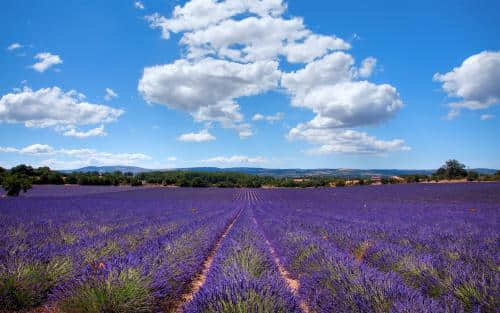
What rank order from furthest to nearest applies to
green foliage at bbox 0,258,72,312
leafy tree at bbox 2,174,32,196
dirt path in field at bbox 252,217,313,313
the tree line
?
the tree line, leafy tree at bbox 2,174,32,196, dirt path in field at bbox 252,217,313,313, green foliage at bbox 0,258,72,312

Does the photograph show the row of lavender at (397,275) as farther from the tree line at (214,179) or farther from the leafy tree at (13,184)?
the tree line at (214,179)

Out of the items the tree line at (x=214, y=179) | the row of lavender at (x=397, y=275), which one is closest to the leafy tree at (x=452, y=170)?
the tree line at (x=214, y=179)

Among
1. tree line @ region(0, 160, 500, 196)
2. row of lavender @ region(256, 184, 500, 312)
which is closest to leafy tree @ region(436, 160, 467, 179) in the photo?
tree line @ region(0, 160, 500, 196)

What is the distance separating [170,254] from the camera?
4.50m

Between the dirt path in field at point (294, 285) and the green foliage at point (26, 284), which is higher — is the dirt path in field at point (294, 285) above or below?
below

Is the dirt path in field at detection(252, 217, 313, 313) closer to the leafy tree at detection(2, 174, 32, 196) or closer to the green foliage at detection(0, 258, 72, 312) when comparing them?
the green foliage at detection(0, 258, 72, 312)

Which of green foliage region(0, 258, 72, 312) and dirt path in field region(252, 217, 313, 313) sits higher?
green foliage region(0, 258, 72, 312)

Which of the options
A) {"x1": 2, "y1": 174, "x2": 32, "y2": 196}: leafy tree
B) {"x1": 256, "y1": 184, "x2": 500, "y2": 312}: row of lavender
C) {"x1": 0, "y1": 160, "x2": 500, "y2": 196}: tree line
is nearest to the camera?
{"x1": 256, "y1": 184, "x2": 500, "y2": 312}: row of lavender

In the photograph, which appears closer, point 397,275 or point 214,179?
point 397,275

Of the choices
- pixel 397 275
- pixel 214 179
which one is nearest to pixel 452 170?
pixel 214 179

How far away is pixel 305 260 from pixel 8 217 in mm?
9312

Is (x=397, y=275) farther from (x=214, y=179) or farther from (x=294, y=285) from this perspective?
(x=214, y=179)

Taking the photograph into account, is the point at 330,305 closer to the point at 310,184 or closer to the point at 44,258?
the point at 44,258

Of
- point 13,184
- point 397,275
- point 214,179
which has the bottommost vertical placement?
point 214,179
